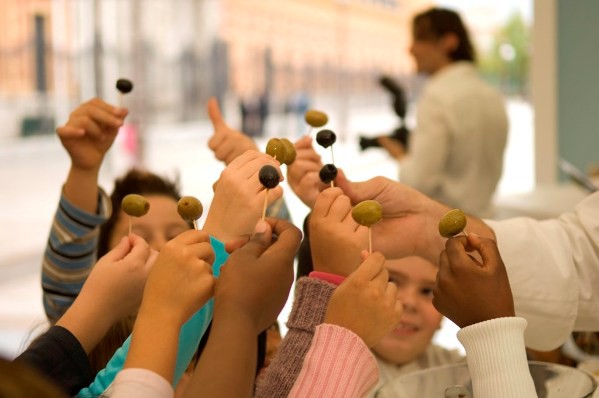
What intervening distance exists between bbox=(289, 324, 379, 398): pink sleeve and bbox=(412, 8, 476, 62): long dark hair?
2.07 metres

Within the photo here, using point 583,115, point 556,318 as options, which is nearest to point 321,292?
point 556,318

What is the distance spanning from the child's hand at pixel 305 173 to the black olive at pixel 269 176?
1.20ft

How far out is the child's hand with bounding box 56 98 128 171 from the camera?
1.22 m

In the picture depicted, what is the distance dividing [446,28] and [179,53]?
3186 millimetres

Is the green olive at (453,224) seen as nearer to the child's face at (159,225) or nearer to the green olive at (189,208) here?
the green olive at (189,208)

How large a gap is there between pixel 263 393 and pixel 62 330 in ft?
0.75

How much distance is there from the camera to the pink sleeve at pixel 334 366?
71 cm

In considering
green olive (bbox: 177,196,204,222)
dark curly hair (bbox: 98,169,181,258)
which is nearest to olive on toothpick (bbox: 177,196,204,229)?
green olive (bbox: 177,196,204,222)

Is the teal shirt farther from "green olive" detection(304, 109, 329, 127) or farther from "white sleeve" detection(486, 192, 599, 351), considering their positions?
"white sleeve" detection(486, 192, 599, 351)

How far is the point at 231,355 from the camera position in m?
0.68

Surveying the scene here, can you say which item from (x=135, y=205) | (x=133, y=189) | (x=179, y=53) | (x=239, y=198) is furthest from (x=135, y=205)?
(x=179, y=53)

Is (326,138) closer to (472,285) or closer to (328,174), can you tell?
(328,174)

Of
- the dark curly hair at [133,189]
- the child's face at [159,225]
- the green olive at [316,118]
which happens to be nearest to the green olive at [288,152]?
the green olive at [316,118]

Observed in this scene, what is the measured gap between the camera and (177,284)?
716mm
